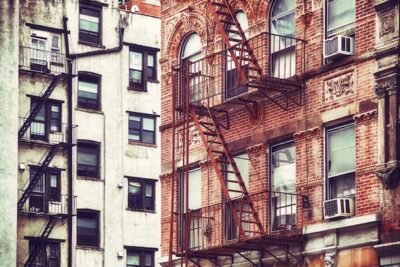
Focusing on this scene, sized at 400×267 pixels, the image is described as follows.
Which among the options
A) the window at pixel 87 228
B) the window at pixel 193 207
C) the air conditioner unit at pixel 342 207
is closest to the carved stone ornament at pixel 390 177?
the air conditioner unit at pixel 342 207

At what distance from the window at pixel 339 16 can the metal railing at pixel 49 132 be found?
3018cm

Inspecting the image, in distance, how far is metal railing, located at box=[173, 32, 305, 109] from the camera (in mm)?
32688

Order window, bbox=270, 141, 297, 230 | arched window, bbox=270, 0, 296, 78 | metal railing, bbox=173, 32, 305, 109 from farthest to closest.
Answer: arched window, bbox=270, 0, 296, 78, metal railing, bbox=173, 32, 305, 109, window, bbox=270, 141, 297, 230

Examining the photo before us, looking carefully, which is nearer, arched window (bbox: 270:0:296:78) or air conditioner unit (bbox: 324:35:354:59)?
air conditioner unit (bbox: 324:35:354:59)

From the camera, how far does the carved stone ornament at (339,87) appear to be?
101 feet

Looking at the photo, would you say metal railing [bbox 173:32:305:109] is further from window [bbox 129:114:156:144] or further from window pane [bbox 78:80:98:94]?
window [bbox 129:114:156:144]

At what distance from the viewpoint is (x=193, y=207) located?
1431 inches

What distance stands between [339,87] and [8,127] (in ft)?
101

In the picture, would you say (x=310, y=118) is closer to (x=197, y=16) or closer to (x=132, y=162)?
(x=197, y=16)

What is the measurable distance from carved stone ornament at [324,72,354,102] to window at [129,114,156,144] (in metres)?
33.6

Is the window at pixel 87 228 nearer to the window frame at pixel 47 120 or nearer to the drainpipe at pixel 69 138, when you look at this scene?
the drainpipe at pixel 69 138

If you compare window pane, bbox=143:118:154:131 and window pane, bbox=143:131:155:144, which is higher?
window pane, bbox=143:118:154:131

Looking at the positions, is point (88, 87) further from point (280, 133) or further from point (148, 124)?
point (280, 133)

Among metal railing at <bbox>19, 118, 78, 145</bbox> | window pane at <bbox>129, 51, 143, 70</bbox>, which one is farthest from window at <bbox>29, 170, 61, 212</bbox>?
window pane at <bbox>129, 51, 143, 70</bbox>
